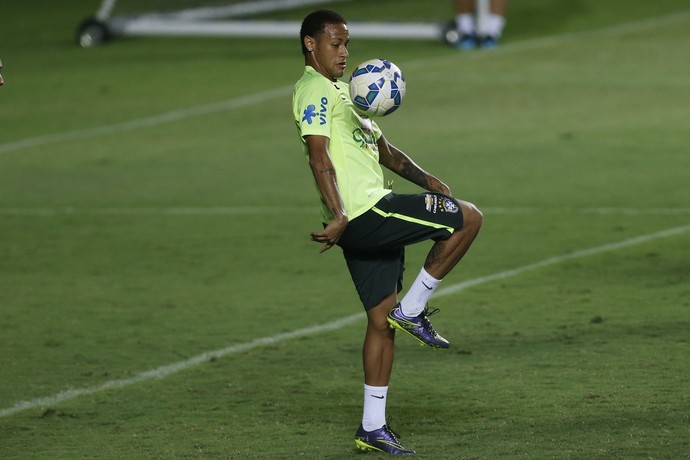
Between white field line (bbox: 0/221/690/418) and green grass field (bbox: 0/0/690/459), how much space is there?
3 centimetres

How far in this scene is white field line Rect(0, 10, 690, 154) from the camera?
18375 millimetres

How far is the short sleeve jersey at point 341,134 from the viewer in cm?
672

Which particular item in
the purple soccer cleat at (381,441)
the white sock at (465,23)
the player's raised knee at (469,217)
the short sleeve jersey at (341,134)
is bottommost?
the white sock at (465,23)

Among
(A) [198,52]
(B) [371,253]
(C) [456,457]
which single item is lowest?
(A) [198,52]

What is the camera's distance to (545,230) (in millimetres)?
12609

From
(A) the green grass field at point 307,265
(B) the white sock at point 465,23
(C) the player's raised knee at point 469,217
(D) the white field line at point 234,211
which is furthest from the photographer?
(B) the white sock at point 465,23

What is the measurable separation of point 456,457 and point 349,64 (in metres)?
15.3

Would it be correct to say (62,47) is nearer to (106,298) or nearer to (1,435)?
(106,298)

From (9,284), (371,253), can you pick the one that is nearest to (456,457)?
(371,253)

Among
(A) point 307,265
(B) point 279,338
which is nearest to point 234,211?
(A) point 307,265

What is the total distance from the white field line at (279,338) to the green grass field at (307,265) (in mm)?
26

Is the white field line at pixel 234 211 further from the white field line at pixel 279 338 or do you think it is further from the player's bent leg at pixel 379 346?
the player's bent leg at pixel 379 346

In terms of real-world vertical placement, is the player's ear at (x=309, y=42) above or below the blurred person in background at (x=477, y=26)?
above

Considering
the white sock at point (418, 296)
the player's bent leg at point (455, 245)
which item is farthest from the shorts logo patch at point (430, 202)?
the white sock at point (418, 296)
